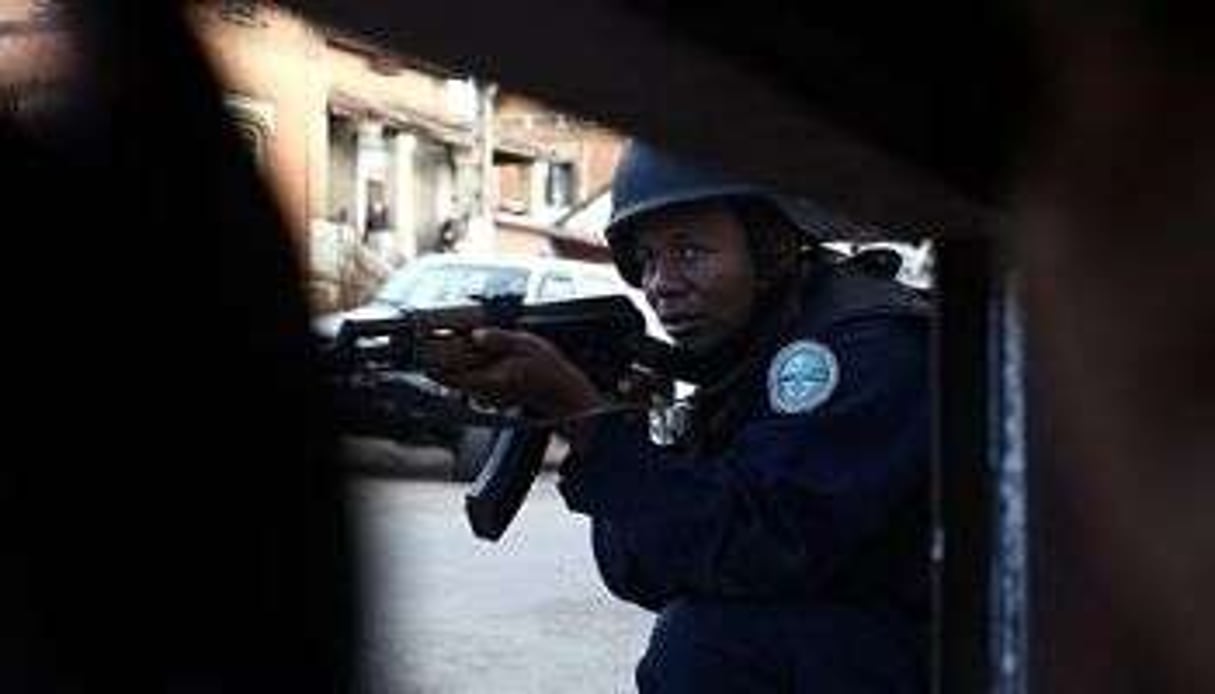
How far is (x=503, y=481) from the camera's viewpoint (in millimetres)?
3184

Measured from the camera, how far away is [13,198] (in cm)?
124

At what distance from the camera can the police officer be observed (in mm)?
2758

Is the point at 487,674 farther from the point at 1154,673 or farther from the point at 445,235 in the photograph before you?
the point at 445,235

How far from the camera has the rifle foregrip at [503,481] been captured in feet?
10.3

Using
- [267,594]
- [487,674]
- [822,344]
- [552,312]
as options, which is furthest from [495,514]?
[487,674]

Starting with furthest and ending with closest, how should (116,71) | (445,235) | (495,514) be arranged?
(445,235), (495,514), (116,71)

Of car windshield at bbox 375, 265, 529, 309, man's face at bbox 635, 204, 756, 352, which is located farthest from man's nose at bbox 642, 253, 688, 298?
car windshield at bbox 375, 265, 529, 309

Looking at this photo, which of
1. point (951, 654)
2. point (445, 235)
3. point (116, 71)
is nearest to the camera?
point (116, 71)

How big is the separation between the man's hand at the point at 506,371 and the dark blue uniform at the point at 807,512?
0.26 feet

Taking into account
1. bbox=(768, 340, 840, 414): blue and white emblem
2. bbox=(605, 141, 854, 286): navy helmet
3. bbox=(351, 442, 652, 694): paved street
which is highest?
bbox=(605, 141, 854, 286): navy helmet

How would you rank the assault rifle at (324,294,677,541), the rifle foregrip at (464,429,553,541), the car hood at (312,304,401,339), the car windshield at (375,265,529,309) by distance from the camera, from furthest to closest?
the car windshield at (375,265,529,309)
the rifle foregrip at (464,429,553,541)
the assault rifle at (324,294,677,541)
the car hood at (312,304,401,339)

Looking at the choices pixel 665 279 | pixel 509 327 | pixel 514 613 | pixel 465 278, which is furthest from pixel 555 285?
pixel 509 327

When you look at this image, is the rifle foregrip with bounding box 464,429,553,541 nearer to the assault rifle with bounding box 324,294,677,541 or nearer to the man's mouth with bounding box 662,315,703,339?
the assault rifle with bounding box 324,294,677,541

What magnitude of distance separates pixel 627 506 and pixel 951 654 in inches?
58.5
